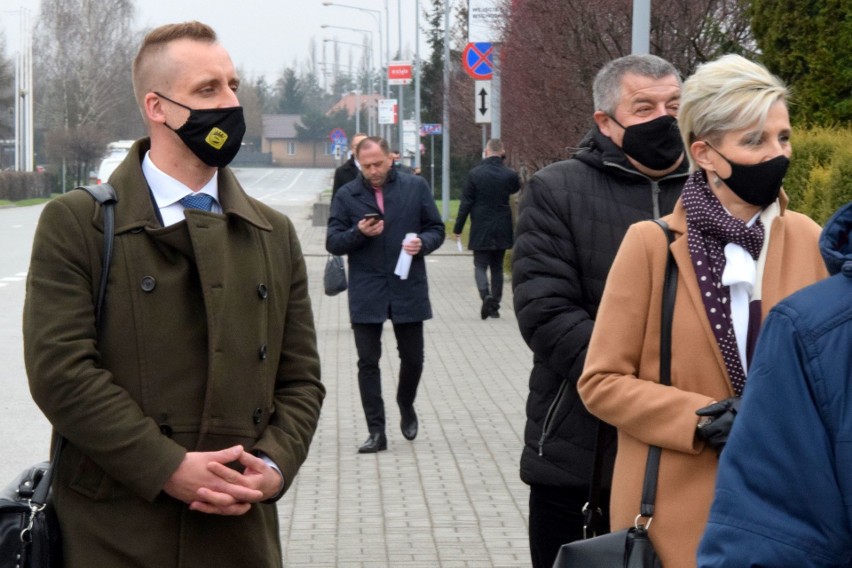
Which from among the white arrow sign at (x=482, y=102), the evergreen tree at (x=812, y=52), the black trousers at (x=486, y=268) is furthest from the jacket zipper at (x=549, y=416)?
the white arrow sign at (x=482, y=102)

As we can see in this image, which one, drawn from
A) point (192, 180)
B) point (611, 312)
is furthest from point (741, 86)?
point (192, 180)

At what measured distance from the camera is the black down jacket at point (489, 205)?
17.1m

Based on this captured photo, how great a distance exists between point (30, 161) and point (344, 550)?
264 ft

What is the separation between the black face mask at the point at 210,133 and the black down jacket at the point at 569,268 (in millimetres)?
1017

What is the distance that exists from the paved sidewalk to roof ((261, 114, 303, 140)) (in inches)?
5605

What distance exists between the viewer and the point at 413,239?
895 cm

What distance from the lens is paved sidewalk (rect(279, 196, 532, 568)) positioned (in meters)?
6.74

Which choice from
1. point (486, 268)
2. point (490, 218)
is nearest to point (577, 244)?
point (490, 218)

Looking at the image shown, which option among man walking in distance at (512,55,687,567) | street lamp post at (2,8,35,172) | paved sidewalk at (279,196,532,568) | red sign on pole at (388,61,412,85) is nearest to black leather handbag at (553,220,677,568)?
man walking in distance at (512,55,687,567)

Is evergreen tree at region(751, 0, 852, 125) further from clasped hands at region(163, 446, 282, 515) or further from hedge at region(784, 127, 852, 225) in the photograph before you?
clasped hands at region(163, 446, 282, 515)

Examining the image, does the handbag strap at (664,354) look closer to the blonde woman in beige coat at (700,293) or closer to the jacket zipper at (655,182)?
the blonde woman in beige coat at (700,293)

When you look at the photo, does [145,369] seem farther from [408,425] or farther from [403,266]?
[408,425]

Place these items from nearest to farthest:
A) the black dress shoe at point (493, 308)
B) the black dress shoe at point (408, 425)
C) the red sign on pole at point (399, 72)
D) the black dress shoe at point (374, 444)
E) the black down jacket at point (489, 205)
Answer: the black dress shoe at point (374, 444) < the black dress shoe at point (408, 425) < the black down jacket at point (489, 205) < the black dress shoe at point (493, 308) < the red sign on pole at point (399, 72)

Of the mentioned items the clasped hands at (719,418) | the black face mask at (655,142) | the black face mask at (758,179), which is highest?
the black face mask at (655,142)
